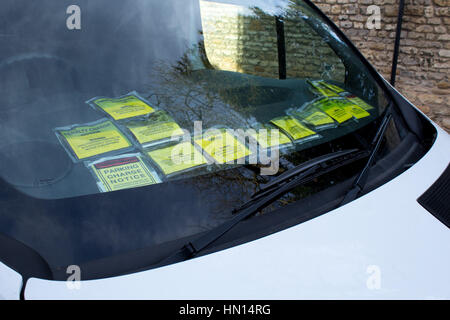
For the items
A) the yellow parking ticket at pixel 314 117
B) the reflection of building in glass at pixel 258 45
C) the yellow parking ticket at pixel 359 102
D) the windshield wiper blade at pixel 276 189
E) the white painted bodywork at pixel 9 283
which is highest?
the reflection of building in glass at pixel 258 45

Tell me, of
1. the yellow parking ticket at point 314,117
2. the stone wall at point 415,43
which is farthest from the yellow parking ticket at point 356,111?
the stone wall at point 415,43

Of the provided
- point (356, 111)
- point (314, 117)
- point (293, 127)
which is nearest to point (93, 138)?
point (293, 127)

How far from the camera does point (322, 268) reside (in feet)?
3.27

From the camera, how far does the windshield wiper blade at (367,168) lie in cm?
122

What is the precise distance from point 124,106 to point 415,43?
16.6ft

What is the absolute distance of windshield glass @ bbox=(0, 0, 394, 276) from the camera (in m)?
1.07

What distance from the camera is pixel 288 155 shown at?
135 centimetres

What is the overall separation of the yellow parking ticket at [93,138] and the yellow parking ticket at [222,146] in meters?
0.25

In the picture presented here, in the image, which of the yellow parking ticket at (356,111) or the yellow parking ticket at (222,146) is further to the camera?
the yellow parking ticket at (356,111)

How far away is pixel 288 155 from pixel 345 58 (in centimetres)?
76

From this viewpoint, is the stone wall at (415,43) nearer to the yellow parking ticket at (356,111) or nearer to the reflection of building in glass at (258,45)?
the reflection of building in glass at (258,45)

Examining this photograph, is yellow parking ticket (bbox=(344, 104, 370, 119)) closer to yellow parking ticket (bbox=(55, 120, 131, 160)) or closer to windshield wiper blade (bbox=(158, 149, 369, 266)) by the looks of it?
windshield wiper blade (bbox=(158, 149, 369, 266))
